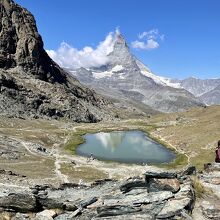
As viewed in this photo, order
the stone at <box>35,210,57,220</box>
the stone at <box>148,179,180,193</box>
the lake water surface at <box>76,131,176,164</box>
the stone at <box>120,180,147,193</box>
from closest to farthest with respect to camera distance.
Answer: the stone at <box>35,210,57,220</box> < the stone at <box>148,179,180,193</box> < the stone at <box>120,180,147,193</box> < the lake water surface at <box>76,131,176,164</box>

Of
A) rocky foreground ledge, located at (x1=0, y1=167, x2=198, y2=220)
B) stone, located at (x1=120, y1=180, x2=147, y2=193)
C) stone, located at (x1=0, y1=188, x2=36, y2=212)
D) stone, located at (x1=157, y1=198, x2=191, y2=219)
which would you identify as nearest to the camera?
stone, located at (x1=157, y1=198, x2=191, y2=219)

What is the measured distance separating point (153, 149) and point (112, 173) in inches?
2706

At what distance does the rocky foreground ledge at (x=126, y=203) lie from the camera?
25.2m

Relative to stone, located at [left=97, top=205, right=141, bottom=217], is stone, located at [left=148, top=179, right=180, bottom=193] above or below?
above

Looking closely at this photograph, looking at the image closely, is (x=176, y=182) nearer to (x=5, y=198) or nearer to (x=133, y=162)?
(x=5, y=198)

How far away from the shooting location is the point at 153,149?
17075cm

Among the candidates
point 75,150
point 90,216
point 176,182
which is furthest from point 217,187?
point 75,150

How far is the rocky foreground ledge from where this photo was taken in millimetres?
25188

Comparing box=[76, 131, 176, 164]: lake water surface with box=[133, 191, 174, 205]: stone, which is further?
box=[76, 131, 176, 164]: lake water surface

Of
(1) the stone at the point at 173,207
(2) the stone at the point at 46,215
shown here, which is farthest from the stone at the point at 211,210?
(2) the stone at the point at 46,215

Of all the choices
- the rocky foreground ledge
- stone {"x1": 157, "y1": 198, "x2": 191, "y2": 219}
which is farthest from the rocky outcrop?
stone {"x1": 157, "y1": 198, "x2": 191, "y2": 219}

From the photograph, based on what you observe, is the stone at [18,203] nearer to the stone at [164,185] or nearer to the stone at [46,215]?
the stone at [46,215]

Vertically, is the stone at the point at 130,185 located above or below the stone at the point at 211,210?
above

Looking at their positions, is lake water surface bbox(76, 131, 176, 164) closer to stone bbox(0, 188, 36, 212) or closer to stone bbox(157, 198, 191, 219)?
stone bbox(0, 188, 36, 212)
